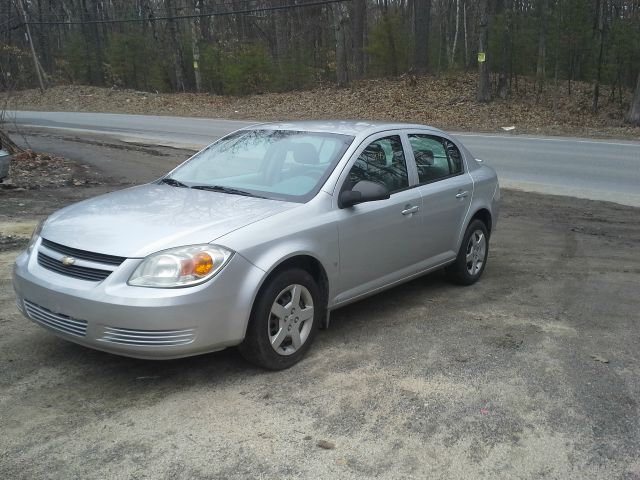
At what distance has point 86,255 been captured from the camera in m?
3.87

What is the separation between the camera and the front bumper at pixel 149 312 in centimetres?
364

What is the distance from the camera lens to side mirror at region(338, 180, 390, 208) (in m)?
4.60

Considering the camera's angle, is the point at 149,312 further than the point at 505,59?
No

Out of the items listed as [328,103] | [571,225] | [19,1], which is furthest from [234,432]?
[19,1]

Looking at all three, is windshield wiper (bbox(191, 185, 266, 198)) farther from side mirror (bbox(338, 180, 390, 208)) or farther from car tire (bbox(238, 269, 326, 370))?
car tire (bbox(238, 269, 326, 370))

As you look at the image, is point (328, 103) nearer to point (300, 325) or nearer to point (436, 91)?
point (436, 91)

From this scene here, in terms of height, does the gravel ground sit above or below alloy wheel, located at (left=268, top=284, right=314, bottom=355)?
below

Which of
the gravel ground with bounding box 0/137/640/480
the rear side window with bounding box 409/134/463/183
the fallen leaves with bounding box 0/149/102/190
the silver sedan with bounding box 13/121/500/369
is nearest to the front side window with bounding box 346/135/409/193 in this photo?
the silver sedan with bounding box 13/121/500/369

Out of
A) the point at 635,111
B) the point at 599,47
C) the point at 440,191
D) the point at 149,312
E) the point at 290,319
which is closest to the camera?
the point at 149,312

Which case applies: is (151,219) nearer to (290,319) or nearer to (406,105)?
(290,319)

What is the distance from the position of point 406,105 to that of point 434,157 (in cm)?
2243

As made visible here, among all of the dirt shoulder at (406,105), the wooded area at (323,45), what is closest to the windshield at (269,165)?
the wooded area at (323,45)

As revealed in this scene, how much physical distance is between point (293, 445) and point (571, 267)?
4.65 metres

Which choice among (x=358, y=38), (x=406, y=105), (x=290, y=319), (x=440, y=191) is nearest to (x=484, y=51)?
(x=406, y=105)
